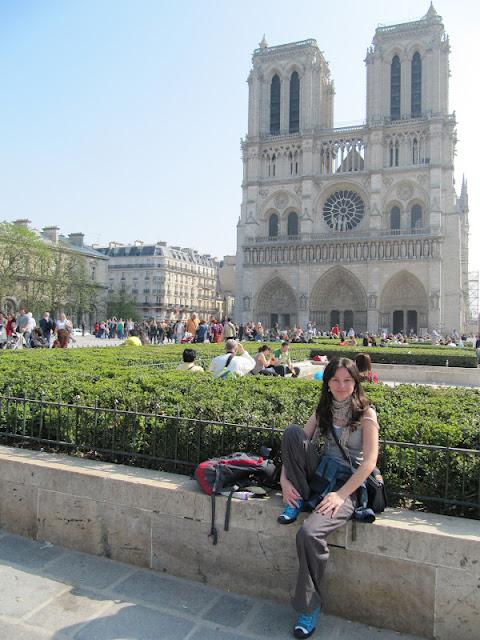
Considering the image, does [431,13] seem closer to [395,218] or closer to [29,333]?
[395,218]

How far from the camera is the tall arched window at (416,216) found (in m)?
46.6

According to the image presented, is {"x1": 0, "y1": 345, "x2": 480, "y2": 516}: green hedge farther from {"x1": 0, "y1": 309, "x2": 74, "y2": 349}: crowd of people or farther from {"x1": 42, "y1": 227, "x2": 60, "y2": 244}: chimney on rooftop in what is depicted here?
{"x1": 42, "y1": 227, "x2": 60, "y2": 244}: chimney on rooftop

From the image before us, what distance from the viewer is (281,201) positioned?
167 feet

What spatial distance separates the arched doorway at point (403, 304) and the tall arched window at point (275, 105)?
18.3 m

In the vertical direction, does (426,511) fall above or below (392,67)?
below

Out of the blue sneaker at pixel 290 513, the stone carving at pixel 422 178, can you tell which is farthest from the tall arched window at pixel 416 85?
the blue sneaker at pixel 290 513

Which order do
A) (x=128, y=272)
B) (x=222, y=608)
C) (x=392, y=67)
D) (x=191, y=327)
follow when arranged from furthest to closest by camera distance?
(x=128, y=272) → (x=392, y=67) → (x=191, y=327) → (x=222, y=608)

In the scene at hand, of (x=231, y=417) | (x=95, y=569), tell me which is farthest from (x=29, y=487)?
(x=231, y=417)

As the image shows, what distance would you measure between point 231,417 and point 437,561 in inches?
76.4

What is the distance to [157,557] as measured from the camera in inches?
163

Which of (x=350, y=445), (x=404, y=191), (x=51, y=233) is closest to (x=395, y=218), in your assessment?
(x=404, y=191)

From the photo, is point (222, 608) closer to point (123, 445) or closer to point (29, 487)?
point (123, 445)

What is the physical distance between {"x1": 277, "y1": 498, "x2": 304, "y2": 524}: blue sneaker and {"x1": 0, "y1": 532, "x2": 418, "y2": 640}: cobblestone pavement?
0.61 m

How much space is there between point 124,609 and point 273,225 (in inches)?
1956
